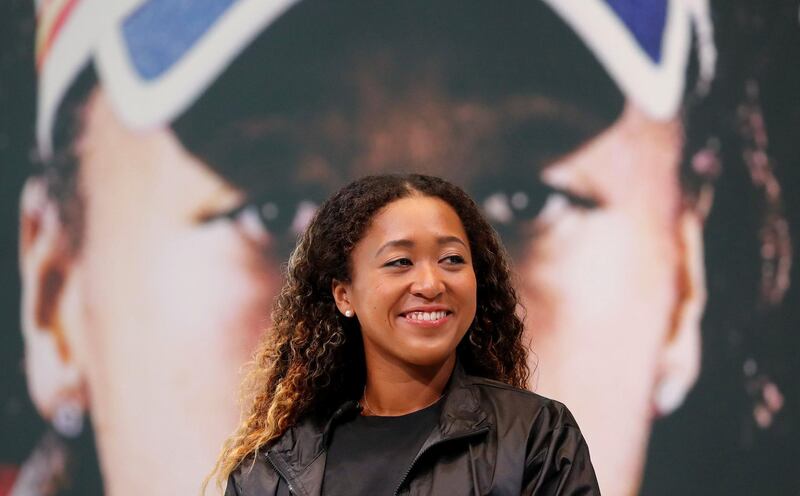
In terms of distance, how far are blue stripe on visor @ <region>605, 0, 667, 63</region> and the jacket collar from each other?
4.82 feet

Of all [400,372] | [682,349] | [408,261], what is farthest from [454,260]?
[682,349]

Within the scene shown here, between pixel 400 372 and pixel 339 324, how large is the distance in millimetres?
211

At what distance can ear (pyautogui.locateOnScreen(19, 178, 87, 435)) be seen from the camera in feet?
9.81

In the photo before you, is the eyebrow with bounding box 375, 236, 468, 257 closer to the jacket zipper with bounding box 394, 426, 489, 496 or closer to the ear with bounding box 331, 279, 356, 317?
the ear with bounding box 331, 279, 356, 317

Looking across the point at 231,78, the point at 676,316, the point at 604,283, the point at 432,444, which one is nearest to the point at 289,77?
the point at 231,78

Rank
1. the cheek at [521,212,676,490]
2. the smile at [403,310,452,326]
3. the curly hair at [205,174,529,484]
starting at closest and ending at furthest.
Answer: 1. the smile at [403,310,452,326]
2. the curly hair at [205,174,529,484]
3. the cheek at [521,212,676,490]

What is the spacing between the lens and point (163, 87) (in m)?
3.04

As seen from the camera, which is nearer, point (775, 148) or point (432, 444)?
point (432, 444)

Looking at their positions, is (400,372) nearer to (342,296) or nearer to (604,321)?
(342,296)

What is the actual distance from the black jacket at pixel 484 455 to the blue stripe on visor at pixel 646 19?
150cm

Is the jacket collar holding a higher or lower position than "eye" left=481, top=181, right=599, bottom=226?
lower

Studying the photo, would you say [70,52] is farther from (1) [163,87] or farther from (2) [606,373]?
(2) [606,373]

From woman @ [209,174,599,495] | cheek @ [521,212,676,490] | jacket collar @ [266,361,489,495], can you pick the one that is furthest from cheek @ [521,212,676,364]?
jacket collar @ [266,361,489,495]

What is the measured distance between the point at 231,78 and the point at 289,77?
0.57ft
